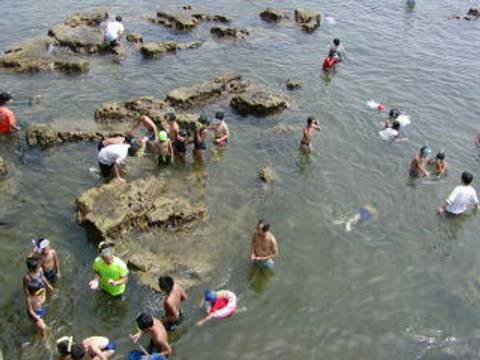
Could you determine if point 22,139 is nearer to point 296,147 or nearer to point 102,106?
point 102,106

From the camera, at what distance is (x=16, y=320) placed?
41.0ft

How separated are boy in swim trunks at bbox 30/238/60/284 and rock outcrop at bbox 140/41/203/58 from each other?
15.2 metres

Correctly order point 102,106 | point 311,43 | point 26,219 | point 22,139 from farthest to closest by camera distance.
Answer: point 311,43
point 102,106
point 22,139
point 26,219

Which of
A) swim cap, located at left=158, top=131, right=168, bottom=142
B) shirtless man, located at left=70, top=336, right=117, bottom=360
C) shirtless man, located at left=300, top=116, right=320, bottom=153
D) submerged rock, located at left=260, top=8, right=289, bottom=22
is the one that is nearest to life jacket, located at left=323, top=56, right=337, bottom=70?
shirtless man, located at left=300, top=116, right=320, bottom=153

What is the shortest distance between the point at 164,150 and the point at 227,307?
22.8ft

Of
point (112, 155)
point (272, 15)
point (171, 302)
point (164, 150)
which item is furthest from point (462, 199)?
point (272, 15)

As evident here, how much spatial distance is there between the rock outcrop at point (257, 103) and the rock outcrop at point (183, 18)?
9496 mm

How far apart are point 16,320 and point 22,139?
28.5 ft

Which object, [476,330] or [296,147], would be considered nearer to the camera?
[476,330]

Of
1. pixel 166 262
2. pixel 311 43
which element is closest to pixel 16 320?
pixel 166 262

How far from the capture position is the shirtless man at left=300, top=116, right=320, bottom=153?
1938 centimetres

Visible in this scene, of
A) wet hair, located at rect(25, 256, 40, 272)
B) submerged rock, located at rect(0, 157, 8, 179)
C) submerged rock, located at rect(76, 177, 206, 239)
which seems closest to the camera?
wet hair, located at rect(25, 256, 40, 272)

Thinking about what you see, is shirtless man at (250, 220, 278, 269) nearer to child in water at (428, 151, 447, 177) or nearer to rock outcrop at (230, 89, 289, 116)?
child in water at (428, 151, 447, 177)

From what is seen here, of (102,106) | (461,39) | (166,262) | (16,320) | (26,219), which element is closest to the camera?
(16,320)
